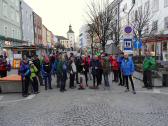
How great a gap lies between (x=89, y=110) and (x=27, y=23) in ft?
183

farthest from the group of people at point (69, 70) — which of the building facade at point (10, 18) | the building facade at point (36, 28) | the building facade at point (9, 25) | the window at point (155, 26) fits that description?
the building facade at point (36, 28)

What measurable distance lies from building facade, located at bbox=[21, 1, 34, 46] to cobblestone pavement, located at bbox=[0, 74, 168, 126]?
47.6 meters

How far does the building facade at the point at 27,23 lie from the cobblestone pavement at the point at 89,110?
47620 millimetres

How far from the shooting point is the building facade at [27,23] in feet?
191

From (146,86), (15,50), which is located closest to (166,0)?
(15,50)

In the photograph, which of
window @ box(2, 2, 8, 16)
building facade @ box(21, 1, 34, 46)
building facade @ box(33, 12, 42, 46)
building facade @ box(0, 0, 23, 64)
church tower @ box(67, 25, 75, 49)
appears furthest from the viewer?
church tower @ box(67, 25, 75, 49)

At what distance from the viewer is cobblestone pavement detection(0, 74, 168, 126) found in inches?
301

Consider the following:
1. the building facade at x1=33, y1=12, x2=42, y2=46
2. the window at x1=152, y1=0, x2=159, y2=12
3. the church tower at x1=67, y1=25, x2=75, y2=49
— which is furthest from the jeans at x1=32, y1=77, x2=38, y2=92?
the church tower at x1=67, y1=25, x2=75, y2=49

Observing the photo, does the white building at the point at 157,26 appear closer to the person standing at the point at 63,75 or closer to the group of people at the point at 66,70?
the group of people at the point at 66,70

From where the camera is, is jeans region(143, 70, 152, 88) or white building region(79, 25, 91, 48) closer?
jeans region(143, 70, 152, 88)

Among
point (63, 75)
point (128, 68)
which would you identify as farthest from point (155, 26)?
point (128, 68)

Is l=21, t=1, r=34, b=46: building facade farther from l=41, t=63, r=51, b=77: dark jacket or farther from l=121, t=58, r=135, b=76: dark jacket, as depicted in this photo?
l=121, t=58, r=135, b=76: dark jacket

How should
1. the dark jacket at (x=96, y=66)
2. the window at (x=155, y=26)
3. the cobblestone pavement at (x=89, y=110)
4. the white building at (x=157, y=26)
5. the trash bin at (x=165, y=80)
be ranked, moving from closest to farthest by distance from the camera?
1. the cobblestone pavement at (x=89, y=110)
2. the trash bin at (x=165, y=80)
3. the dark jacket at (x=96, y=66)
4. the white building at (x=157, y=26)
5. the window at (x=155, y=26)

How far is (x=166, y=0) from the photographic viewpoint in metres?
37.0
